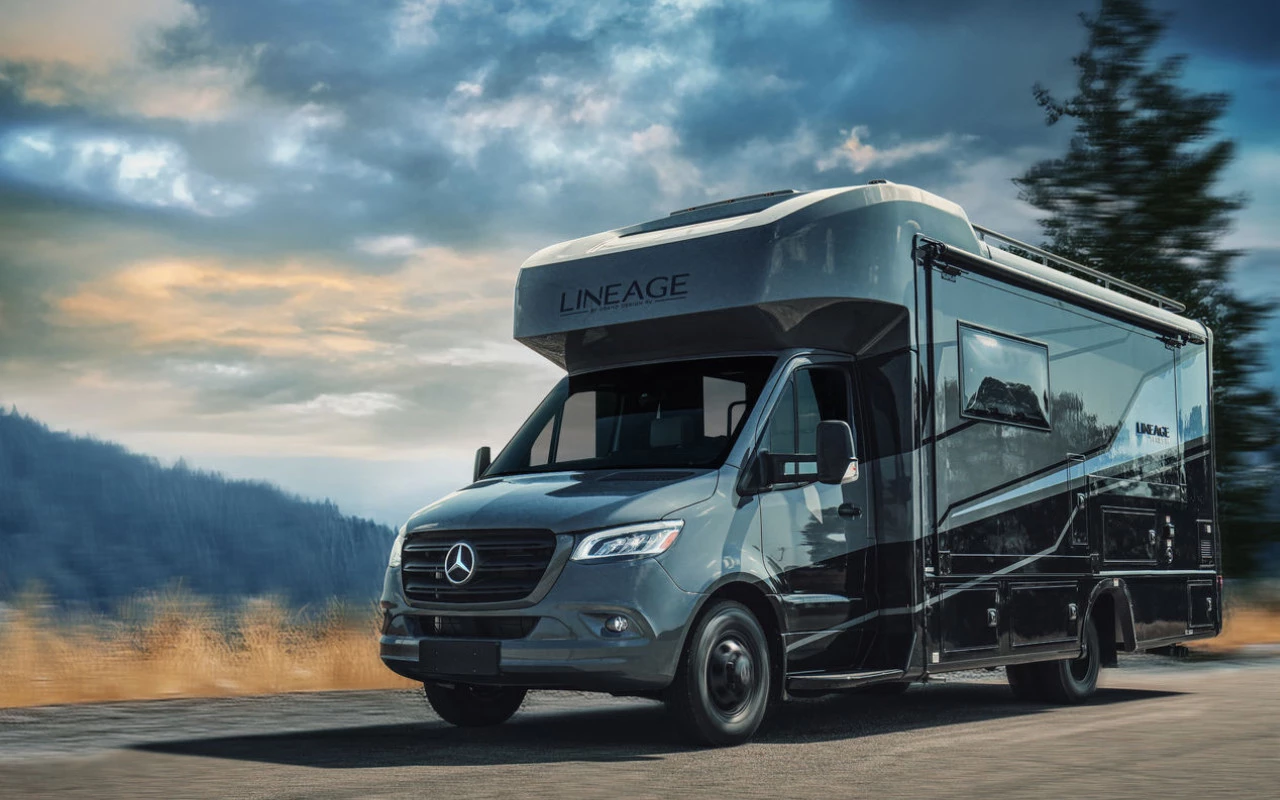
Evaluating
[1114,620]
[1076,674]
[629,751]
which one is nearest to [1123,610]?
[1114,620]

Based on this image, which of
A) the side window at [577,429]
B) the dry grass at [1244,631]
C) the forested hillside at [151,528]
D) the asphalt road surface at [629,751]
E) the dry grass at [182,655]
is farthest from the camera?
the forested hillside at [151,528]

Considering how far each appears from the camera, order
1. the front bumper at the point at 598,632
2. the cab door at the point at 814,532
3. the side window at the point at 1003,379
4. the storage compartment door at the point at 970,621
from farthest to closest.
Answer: the side window at the point at 1003,379, the storage compartment door at the point at 970,621, the cab door at the point at 814,532, the front bumper at the point at 598,632

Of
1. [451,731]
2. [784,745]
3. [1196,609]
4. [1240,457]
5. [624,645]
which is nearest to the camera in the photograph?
[624,645]

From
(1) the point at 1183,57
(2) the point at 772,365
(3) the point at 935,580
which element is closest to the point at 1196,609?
(3) the point at 935,580

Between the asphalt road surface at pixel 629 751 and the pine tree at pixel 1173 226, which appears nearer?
the asphalt road surface at pixel 629 751

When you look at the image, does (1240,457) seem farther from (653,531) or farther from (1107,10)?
(653,531)

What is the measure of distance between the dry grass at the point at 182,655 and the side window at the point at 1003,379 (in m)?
6.10

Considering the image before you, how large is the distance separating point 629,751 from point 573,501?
4.93 feet

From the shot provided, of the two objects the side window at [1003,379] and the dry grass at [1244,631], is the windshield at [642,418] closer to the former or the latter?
the side window at [1003,379]

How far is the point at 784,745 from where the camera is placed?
30.8 feet

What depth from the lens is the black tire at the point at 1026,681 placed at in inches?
500

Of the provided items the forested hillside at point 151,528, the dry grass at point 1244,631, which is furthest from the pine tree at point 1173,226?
the forested hillside at point 151,528

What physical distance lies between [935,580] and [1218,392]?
1214 cm

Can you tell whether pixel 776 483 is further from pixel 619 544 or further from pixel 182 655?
pixel 182 655
